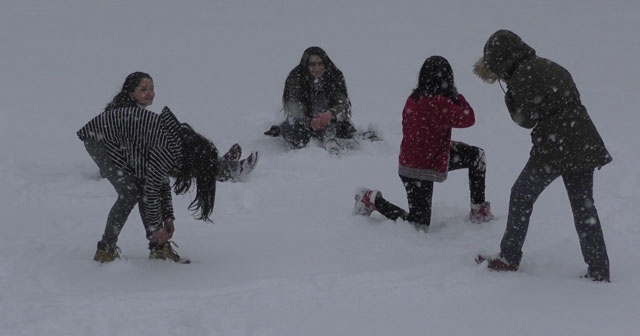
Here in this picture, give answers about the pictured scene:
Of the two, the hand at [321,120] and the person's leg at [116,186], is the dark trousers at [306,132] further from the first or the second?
the person's leg at [116,186]

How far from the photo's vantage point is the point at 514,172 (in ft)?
25.6

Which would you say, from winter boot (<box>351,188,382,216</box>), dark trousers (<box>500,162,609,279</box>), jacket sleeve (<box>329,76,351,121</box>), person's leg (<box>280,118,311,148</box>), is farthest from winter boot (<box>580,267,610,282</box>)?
person's leg (<box>280,118,311,148</box>)

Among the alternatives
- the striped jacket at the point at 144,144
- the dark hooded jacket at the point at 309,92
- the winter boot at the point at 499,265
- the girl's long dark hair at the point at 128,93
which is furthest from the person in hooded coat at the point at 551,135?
the dark hooded jacket at the point at 309,92

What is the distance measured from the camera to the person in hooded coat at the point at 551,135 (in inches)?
180

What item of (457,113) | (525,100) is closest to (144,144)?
(457,113)

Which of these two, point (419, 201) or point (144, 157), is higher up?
point (419, 201)

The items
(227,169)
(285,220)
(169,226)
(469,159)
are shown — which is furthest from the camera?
(227,169)

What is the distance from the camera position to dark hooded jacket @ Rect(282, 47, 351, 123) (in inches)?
339

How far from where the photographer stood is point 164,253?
5.32 m

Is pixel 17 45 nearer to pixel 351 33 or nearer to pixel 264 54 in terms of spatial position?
pixel 264 54

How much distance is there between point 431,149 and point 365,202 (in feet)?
2.79

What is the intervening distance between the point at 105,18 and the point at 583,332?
1516 centimetres

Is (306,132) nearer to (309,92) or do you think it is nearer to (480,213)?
(309,92)

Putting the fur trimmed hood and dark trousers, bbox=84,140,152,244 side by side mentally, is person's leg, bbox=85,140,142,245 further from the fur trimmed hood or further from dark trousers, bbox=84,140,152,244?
the fur trimmed hood
